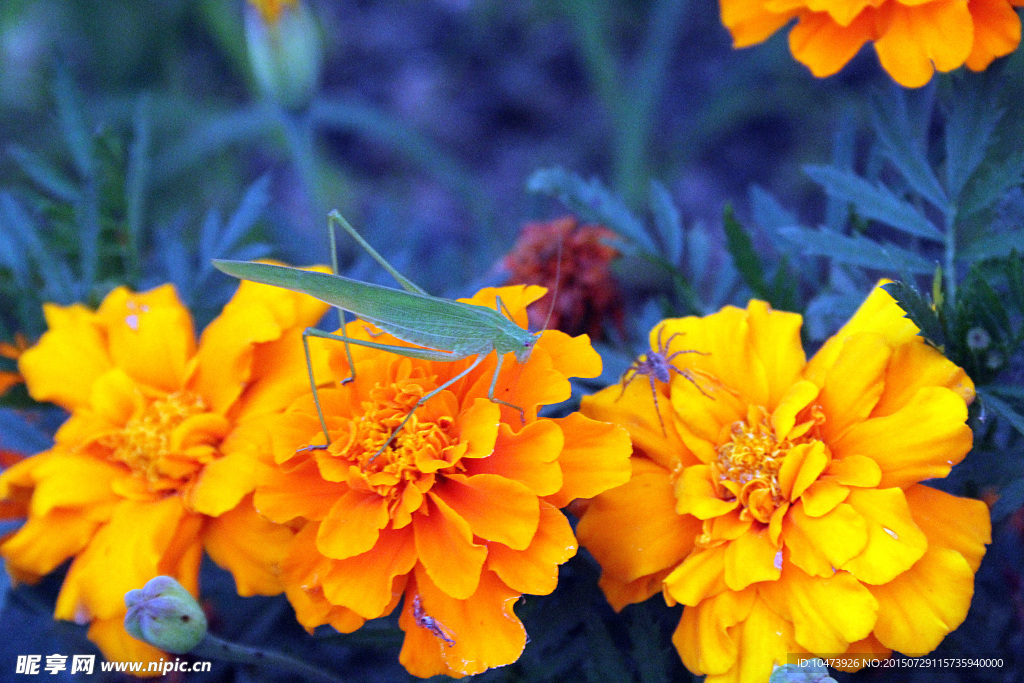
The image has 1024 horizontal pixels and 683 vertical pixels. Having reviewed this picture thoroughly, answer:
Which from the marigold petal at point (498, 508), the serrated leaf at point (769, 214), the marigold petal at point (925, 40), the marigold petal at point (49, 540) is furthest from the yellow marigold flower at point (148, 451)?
the marigold petal at point (925, 40)

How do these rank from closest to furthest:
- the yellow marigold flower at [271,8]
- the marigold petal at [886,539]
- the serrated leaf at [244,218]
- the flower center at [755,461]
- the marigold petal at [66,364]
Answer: the marigold petal at [886,539] → the flower center at [755,461] → the marigold petal at [66,364] → the serrated leaf at [244,218] → the yellow marigold flower at [271,8]

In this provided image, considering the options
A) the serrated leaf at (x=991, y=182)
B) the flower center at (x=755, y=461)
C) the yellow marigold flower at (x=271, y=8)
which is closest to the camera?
the flower center at (x=755, y=461)

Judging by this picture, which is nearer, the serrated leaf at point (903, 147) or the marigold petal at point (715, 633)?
the marigold petal at point (715, 633)

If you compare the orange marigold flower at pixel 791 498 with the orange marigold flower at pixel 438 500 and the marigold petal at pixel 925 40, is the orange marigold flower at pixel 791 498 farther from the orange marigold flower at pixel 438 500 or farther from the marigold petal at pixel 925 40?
the marigold petal at pixel 925 40

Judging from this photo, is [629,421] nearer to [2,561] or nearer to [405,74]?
[2,561]

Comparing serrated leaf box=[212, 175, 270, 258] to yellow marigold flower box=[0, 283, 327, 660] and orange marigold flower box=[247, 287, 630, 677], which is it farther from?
orange marigold flower box=[247, 287, 630, 677]

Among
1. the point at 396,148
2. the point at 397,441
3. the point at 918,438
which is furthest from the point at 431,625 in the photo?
the point at 396,148

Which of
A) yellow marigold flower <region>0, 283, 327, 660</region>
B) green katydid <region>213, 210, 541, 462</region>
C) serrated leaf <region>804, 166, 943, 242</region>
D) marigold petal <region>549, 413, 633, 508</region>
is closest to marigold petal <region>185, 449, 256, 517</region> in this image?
yellow marigold flower <region>0, 283, 327, 660</region>
